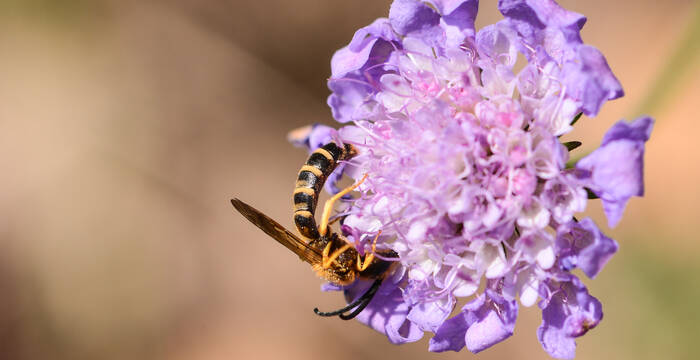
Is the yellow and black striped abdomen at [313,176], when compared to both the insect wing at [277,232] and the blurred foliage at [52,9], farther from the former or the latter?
the blurred foliage at [52,9]

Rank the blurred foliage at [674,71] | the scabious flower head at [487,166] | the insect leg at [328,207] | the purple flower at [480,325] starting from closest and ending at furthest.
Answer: the scabious flower head at [487,166] < the purple flower at [480,325] < the insect leg at [328,207] < the blurred foliage at [674,71]

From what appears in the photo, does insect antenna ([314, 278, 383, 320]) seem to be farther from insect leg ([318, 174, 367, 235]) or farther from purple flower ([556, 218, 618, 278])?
purple flower ([556, 218, 618, 278])

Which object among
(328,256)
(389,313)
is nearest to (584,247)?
(389,313)

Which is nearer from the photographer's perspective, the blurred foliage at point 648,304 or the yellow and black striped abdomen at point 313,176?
the yellow and black striped abdomen at point 313,176

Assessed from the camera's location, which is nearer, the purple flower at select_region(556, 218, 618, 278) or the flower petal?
the purple flower at select_region(556, 218, 618, 278)

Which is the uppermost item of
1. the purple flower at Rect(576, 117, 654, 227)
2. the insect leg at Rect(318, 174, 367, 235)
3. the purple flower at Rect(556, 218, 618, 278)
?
the purple flower at Rect(576, 117, 654, 227)

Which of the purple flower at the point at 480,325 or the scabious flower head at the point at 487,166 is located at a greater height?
the scabious flower head at the point at 487,166

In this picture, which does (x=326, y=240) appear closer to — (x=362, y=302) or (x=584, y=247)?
(x=362, y=302)

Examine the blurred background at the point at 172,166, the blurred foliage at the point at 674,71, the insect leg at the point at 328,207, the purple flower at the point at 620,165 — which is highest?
the blurred foliage at the point at 674,71

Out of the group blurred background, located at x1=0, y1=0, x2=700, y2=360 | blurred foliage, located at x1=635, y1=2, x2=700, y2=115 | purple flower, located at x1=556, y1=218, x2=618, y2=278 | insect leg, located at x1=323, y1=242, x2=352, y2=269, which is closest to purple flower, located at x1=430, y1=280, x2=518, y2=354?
purple flower, located at x1=556, y1=218, x2=618, y2=278

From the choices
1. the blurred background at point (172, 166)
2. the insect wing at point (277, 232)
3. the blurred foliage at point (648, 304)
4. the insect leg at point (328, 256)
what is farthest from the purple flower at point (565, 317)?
the blurred background at point (172, 166)
